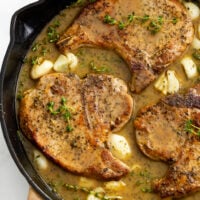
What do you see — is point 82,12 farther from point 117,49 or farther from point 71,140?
point 71,140

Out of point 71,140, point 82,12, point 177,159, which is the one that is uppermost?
point 82,12

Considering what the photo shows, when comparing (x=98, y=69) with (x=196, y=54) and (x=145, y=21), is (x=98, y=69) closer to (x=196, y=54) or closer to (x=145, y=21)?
(x=145, y=21)

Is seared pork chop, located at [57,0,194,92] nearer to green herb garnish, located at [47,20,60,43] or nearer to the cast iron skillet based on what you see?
green herb garnish, located at [47,20,60,43]

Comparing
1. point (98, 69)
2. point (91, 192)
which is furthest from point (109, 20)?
point (91, 192)

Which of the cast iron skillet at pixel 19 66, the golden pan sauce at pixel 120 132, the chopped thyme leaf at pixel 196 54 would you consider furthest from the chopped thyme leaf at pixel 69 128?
the chopped thyme leaf at pixel 196 54

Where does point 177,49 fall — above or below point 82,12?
below

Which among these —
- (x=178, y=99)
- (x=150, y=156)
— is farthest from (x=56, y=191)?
(x=178, y=99)
